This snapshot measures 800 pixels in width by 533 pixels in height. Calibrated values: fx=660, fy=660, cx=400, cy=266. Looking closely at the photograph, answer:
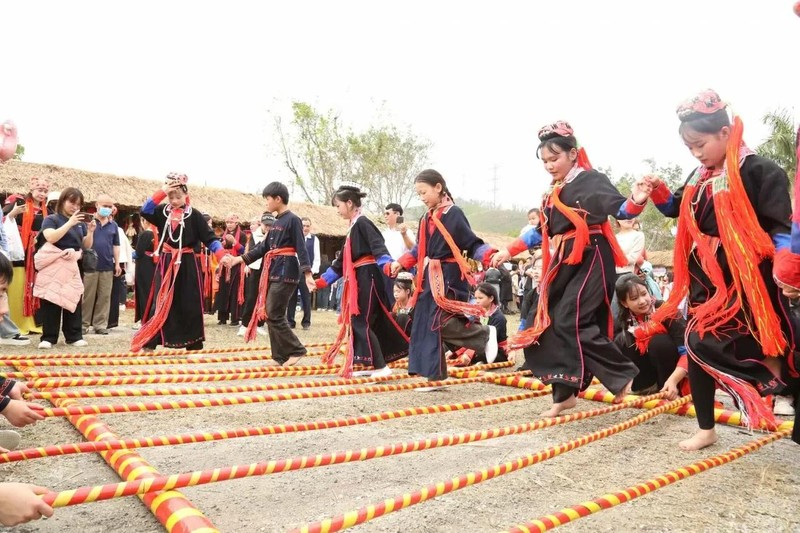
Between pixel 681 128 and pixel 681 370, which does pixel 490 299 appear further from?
pixel 681 128

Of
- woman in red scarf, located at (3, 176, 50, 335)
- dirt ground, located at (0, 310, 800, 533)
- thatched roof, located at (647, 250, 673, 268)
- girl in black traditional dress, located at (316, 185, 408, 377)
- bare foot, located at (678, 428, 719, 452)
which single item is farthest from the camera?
thatched roof, located at (647, 250, 673, 268)

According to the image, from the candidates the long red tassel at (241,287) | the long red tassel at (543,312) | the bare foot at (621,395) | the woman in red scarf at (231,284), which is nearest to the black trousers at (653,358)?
the bare foot at (621,395)

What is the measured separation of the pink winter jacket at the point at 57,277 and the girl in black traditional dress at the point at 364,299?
8.33ft

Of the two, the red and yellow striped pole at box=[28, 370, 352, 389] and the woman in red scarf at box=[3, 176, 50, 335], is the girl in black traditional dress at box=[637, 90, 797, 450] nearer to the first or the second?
the red and yellow striped pole at box=[28, 370, 352, 389]

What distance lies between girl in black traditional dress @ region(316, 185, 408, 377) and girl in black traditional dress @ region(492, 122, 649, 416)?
5.17ft

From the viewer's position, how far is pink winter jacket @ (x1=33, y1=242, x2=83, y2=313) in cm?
605

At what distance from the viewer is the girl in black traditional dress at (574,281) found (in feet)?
11.5

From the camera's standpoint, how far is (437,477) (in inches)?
98.6

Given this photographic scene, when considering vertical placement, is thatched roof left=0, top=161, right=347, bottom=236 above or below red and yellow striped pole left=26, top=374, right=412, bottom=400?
above

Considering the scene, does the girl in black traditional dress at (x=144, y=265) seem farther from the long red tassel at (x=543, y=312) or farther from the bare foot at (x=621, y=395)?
the bare foot at (x=621, y=395)

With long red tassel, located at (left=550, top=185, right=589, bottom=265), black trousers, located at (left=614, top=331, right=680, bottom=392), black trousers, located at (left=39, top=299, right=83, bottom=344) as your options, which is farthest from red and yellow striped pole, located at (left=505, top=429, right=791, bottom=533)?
black trousers, located at (left=39, top=299, right=83, bottom=344)

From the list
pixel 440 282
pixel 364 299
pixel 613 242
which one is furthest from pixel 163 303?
pixel 613 242

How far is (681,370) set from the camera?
3930 mm

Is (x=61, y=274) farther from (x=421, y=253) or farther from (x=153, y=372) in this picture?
(x=421, y=253)
